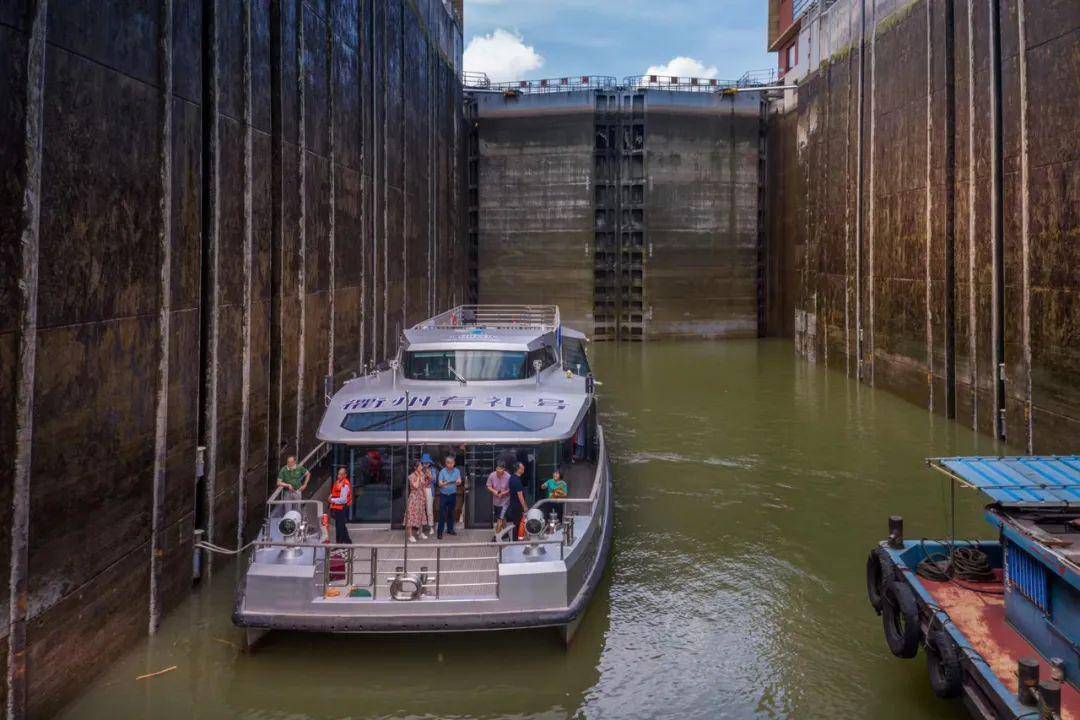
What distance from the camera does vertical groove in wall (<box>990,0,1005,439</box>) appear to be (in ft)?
59.8

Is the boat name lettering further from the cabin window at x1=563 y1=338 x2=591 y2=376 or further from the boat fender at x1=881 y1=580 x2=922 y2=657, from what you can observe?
the cabin window at x1=563 y1=338 x2=591 y2=376

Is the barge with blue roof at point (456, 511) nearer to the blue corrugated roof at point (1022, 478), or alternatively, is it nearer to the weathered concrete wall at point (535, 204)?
the blue corrugated roof at point (1022, 478)

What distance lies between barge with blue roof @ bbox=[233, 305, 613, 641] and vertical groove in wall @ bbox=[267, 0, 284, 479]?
0.87 meters

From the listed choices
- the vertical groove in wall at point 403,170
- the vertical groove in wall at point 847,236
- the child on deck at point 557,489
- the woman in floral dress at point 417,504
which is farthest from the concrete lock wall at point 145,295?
the vertical groove in wall at point 847,236

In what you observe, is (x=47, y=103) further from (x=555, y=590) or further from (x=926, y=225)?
(x=926, y=225)

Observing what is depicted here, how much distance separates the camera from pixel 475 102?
1454 inches

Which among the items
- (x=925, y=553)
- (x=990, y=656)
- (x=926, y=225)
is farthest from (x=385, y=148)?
(x=990, y=656)

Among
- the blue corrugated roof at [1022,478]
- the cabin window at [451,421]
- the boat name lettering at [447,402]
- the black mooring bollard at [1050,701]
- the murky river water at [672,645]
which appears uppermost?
the boat name lettering at [447,402]

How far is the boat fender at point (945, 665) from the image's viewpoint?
7520mm

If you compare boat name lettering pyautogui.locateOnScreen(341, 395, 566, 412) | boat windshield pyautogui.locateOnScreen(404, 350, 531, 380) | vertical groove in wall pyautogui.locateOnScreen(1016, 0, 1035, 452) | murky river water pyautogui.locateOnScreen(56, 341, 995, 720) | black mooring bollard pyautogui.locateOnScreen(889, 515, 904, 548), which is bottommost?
murky river water pyautogui.locateOnScreen(56, 341, 995, 720)

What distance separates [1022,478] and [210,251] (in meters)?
8.87

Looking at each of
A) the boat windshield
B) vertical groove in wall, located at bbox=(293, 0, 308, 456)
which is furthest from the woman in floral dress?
vertical groove in wall, located at bbox=(293, 0, 308, 456)

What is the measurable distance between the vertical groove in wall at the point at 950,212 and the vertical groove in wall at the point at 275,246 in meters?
14.2

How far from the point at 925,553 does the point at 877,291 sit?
671 inches
